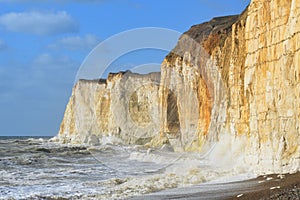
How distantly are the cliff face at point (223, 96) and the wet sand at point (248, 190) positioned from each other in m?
1.03

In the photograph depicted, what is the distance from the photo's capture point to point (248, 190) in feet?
43.1

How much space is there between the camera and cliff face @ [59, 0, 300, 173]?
15492 mm

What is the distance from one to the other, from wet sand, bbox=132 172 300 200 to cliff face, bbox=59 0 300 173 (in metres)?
1.03

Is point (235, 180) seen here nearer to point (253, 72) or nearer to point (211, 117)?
point (253, 72)

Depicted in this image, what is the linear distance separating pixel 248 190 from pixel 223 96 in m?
20.8

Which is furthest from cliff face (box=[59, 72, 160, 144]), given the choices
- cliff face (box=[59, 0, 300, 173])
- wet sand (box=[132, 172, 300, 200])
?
wet sand (box=[132, 172, 300, 200])

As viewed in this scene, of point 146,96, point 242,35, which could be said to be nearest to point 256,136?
point 242,35

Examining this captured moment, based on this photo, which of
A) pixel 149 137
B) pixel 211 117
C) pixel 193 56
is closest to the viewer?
pixel 211 117

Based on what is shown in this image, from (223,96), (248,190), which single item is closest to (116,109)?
(223,96)

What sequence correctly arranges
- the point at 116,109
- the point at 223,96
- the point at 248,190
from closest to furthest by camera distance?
the point at 248,190 < the point at 223,96 < the point at 116,109

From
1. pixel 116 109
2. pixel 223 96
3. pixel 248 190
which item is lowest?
pixel 248 190

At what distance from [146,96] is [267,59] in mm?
49749

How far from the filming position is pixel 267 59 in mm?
17406

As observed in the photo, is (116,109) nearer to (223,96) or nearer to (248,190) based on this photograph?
(223,96)
